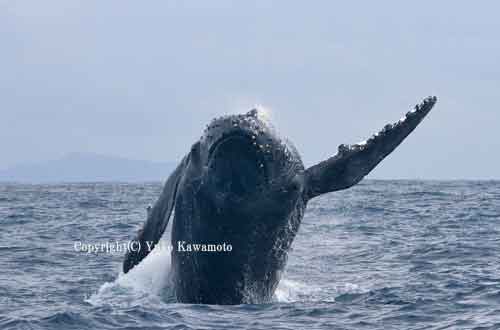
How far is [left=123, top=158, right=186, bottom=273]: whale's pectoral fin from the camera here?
37.1 feet

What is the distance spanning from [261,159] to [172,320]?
2.65m

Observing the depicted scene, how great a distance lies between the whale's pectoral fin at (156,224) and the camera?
11305 mm

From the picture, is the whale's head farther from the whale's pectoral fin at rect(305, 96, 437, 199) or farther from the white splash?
the white splash

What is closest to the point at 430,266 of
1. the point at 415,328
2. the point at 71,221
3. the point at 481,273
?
the point at 481,273

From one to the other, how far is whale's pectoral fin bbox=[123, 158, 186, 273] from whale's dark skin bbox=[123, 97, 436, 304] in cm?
2

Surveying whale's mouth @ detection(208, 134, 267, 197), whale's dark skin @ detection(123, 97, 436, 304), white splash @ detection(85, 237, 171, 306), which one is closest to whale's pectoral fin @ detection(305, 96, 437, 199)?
whale's dark skin @ detection(123, 97, 436, 304)

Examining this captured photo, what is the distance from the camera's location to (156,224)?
37.3 feet

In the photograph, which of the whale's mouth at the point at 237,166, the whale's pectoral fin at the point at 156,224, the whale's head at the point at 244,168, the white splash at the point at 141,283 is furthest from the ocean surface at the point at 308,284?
the whale's mouth at the point at 237,166

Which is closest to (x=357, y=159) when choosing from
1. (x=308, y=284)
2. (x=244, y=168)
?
(x=244, y=168)

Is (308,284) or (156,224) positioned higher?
(156,224)

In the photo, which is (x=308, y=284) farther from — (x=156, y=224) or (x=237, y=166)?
(x=237, y=166)

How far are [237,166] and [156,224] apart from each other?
1921mm

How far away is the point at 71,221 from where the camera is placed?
31.6 meters

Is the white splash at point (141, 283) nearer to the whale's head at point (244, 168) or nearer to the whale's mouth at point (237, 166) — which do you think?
the whale's head at point (244, 168)
